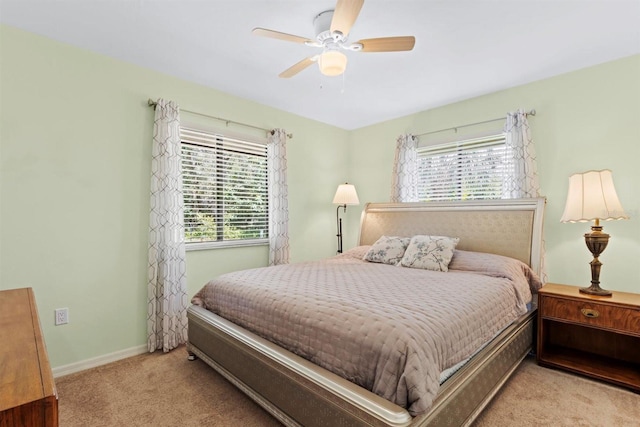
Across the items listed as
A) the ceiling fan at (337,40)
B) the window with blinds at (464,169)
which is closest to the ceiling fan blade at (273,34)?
the ceiling fan at (337,40)

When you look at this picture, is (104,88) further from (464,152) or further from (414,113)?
(464,152)

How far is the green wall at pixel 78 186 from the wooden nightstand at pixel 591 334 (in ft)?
10.6

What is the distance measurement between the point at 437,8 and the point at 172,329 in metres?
3.32

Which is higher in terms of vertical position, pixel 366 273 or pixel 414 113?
pixel 414 113

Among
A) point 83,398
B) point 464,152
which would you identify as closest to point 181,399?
point 83,398

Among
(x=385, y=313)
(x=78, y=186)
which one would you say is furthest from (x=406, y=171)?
(x=78, y=186)

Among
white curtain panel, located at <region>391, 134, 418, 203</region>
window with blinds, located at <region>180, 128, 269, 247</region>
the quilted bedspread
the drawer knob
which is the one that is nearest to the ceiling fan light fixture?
the quilted bedspread

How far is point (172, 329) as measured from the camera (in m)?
2.87

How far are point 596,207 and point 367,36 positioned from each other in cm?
218

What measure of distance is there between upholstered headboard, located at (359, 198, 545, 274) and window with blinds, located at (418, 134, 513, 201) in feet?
1.06

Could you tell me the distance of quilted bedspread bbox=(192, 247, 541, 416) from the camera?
1.33 m

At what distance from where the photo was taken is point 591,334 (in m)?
2.57

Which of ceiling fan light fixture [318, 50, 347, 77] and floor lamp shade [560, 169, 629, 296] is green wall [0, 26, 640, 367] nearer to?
floor lamp shade [560, 169, 629, 296]

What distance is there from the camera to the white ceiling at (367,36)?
6.71 ft
